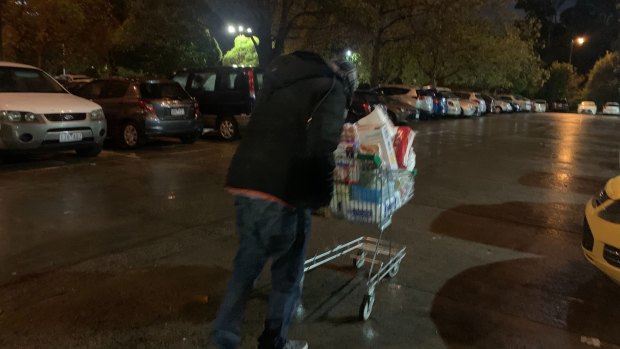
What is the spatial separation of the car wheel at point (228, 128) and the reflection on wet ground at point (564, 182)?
24.0ft

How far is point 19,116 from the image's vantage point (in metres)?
8.98

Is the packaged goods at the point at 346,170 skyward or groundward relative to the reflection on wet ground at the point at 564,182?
skyward

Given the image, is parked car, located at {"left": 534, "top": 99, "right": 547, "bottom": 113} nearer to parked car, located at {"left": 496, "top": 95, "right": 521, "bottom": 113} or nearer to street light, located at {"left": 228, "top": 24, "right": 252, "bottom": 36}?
parked car, located at {"left": 496, "top": 95, "right": 521, "bottom": 113}

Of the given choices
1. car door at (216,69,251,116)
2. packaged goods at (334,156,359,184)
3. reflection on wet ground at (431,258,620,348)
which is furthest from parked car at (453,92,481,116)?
packaged goods at (334,156,359,184)

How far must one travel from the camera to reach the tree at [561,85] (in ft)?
186

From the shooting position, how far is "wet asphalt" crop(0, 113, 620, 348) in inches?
148

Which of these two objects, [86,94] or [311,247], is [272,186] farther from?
[86,94]

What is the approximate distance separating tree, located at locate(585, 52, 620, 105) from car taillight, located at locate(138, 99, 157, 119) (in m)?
49.2

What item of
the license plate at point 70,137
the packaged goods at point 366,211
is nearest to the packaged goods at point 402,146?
the packaged goods at point 366,211

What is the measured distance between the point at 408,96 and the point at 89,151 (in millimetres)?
15731

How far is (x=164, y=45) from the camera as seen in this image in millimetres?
24094

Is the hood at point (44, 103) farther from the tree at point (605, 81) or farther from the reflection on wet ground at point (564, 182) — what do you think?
the tree at point (605, 81)

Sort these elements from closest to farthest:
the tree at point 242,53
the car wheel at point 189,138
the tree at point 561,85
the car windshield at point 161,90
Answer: the car windshield at point 161,90 → the car wheel at point 189,138 → the tree at point 242,53 → the tree at point 561,85

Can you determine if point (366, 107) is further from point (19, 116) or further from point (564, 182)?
point (19, 116)
